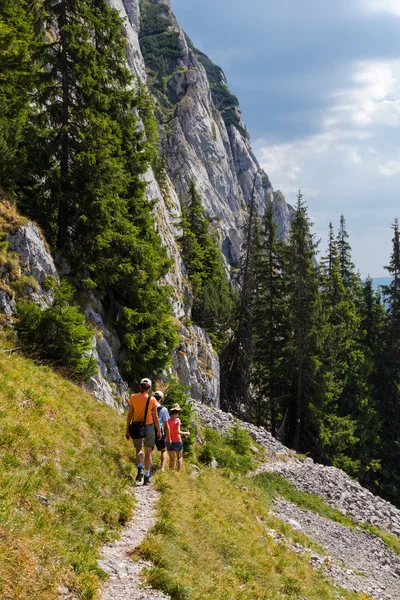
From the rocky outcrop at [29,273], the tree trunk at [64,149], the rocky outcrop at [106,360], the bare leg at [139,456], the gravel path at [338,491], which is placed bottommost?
the gravel path at [338,491]

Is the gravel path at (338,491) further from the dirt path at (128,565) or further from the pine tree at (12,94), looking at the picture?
the pine tree at (12,94)

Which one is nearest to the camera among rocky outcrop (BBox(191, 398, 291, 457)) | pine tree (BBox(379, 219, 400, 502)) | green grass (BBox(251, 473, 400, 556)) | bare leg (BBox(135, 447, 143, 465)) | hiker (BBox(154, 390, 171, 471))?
bare leg (BBox(135, 447, 143, 465))

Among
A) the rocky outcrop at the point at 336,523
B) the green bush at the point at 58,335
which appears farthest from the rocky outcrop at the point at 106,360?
the rocky outcrop at the point at 336,523

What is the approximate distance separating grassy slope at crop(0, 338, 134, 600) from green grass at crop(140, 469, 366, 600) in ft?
3.14

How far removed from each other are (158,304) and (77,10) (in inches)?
479

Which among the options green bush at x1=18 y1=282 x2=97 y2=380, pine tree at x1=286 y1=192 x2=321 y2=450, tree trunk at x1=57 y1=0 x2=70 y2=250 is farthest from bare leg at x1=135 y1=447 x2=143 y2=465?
pine tree at x1=286 y1=192 x2=321 y2=450

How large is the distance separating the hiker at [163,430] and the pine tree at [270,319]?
20.9 metres

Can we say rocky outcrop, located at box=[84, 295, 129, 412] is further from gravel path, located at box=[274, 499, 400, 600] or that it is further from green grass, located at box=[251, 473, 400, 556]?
gravel path, located at box=[274, 499, 400, 600]

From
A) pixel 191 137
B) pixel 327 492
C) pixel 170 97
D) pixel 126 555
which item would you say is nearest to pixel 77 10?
pixel 126 555

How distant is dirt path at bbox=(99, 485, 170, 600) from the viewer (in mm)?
5020

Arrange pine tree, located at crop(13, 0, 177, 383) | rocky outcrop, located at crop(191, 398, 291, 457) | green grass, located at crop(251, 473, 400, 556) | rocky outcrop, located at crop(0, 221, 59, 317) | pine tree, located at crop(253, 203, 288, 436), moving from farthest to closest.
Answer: pine tree, located at crop(253, 203, 288, 436) < rocky outcrop, located at crop(191, 398, 291, 457) < green grass, located at crop(251, 473, 400, 556) < pine tree, located at crop(13, 0, 177, 383) < rocky outcrop, located at crop(0, 221, 59, 317)

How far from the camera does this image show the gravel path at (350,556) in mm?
11617

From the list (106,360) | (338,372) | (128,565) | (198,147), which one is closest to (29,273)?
(106,360)

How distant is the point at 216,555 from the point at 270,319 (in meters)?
25.6
